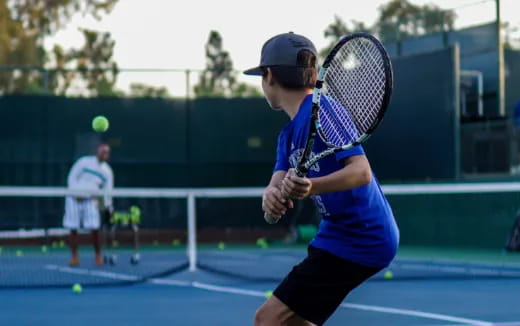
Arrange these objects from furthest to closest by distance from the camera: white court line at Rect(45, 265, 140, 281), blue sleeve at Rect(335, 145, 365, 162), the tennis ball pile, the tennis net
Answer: the tennis net < white court line at Rect(45, 265, 140, 281) < the tennis ball pile < blue sleeve at Rect(335, 145, 365, 162)

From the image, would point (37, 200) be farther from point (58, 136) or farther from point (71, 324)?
point (71, 324)

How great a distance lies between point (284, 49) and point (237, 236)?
45.2ft

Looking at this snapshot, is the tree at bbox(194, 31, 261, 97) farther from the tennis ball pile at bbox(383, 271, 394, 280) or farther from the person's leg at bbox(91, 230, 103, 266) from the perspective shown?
the tennis ball pile at bbox(383, 271, 394, 280)

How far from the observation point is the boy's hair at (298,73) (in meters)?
3.75

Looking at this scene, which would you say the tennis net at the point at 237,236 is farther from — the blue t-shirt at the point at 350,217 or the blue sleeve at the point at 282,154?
the blue t-shirt at the point at 350,217

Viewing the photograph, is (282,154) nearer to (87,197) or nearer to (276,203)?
(276,203)

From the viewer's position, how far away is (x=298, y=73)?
377cm

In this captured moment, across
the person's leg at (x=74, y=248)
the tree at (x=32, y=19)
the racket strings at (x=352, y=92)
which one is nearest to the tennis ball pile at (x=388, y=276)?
the person's leg at (x=74, y=248)

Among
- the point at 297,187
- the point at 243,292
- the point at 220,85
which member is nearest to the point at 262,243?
the point at 220,85

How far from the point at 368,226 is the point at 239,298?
4922 millimetres

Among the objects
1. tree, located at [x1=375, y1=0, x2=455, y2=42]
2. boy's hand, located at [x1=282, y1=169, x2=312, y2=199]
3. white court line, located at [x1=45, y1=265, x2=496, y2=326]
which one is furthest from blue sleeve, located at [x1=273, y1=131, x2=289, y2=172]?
tree, located at [x1=375, y1=0, x2=455, y2=42]

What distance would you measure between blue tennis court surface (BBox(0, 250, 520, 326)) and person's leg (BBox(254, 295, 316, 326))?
3143 millimetres

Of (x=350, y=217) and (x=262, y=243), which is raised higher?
(x=350, y=217)

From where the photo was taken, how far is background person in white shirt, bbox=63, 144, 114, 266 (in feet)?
40.4
